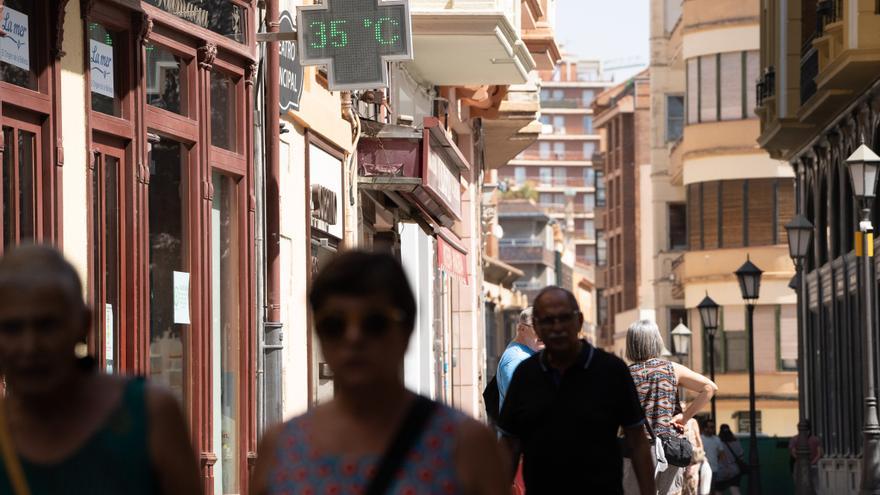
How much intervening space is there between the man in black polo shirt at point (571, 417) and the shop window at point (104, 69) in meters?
5.74

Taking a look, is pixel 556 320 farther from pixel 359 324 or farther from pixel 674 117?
pixel 674 117

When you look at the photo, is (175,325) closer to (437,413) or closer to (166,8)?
(166,8)

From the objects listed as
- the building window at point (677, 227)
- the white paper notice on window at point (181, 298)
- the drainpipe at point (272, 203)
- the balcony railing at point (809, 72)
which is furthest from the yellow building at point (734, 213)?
the white paper notice on window at point (181, 298)

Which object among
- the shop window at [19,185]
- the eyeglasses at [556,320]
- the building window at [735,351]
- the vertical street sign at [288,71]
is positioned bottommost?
the building window at [735,351]

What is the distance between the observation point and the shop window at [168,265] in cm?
1502

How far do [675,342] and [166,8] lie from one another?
3550cm

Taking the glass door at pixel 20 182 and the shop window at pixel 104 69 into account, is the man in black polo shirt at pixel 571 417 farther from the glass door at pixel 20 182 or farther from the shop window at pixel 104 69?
the shop window at pixel 104 69

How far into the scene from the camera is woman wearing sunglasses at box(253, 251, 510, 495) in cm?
426

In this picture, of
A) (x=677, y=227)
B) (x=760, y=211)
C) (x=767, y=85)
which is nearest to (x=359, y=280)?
(x=767, y=85)

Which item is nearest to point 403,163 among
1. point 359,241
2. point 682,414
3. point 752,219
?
point 359,241

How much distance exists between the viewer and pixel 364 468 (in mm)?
4250

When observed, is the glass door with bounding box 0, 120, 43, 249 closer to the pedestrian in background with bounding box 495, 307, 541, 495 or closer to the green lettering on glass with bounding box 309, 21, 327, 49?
the pedestrian in background with bounding box 495, 307, 541, 495

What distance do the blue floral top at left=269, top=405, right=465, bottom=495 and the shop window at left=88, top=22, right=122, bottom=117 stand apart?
9.53 m

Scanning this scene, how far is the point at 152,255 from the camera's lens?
15.0 m
